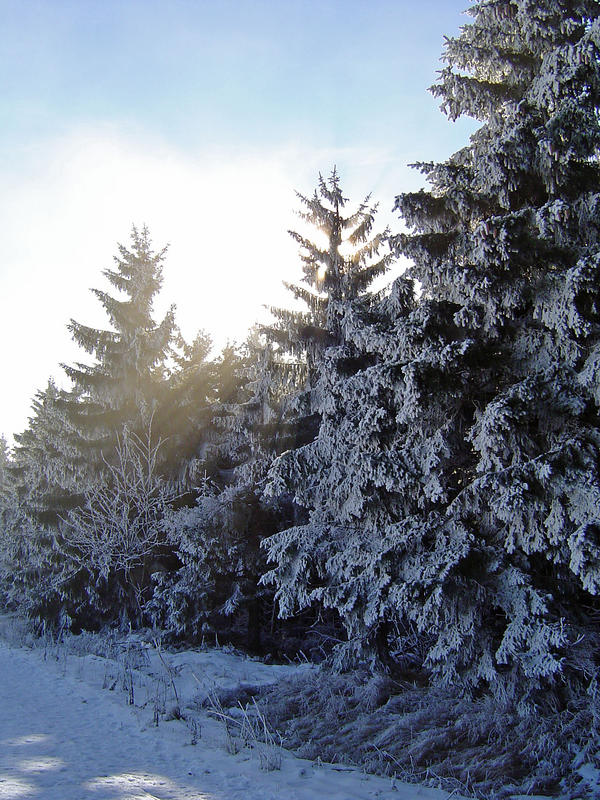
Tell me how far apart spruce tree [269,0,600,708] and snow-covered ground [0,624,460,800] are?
2.20 meters

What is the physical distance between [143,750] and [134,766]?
71 centimetres

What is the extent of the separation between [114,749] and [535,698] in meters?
4.97

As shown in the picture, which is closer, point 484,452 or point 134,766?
point 134,766

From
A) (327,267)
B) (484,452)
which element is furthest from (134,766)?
(327,267)

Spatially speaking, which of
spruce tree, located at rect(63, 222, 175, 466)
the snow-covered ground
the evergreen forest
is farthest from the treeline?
spruce tree, located at rect(63, 222, 175, 466)

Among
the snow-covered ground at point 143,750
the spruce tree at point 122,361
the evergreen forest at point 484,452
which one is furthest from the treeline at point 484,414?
the spruce tree at point 122,361

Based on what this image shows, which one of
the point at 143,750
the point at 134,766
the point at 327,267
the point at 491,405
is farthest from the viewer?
the point at 327,267

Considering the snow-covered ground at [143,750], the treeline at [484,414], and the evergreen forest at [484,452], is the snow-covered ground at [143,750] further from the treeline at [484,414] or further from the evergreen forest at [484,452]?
the treeline at [484,414]

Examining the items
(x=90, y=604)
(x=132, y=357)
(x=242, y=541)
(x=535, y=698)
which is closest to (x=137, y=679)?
(x=242, y=541)

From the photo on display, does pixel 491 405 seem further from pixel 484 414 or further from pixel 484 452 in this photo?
pixel 484 452

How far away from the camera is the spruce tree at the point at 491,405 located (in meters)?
6.10

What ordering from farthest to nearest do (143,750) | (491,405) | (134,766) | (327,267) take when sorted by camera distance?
(327,267) → (491,405) → (143,750) → (134,766)

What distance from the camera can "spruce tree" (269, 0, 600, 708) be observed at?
610 centimetres

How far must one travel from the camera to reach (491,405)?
6.44 metres
